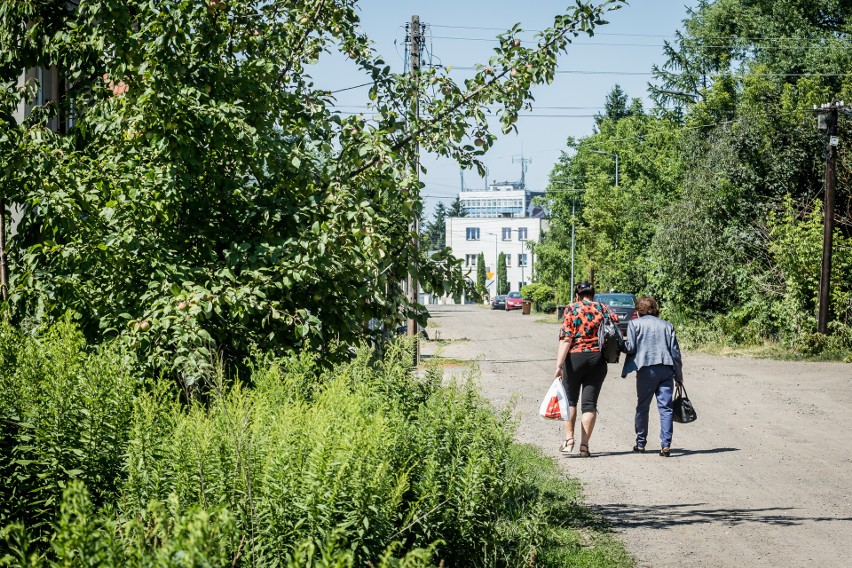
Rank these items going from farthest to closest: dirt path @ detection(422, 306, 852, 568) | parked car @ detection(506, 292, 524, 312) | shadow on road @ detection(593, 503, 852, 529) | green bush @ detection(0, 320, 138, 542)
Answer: parked car @ detection(506, 292, 524, 312), shadow on road @ detection(593, 503, 852, 529), dirt path @ detection(422, 306, 852, 568), green bush @ detection(0, 320, 138, 542)

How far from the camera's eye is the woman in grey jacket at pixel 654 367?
450 inches

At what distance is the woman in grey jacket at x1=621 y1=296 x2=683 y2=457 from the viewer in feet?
37.5

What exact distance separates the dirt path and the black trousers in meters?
0.69

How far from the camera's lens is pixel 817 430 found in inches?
548

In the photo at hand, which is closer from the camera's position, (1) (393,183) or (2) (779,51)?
(1) (393,183)

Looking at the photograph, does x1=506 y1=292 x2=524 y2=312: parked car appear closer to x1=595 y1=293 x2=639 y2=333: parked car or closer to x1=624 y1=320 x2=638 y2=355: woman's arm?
x1=595 y1=293 x2=639 y2=333: parked car

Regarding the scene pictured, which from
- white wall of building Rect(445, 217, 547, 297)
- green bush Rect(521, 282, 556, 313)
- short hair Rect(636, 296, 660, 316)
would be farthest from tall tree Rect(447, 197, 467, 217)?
short hair Rect(636, 296, 660, 316)

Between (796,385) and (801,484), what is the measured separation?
1141 centimetres

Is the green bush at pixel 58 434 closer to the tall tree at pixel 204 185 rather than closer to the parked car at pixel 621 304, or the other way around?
the tall tree at pixel 204 185

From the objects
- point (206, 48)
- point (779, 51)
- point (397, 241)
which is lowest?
point (397, 241)

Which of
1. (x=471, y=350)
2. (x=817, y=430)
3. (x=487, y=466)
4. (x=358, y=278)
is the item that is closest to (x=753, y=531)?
(x=487, y=466)

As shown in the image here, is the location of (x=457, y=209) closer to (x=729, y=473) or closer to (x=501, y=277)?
(x=501, y=277)

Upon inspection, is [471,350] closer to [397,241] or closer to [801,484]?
[801,484]

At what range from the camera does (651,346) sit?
11477mm
